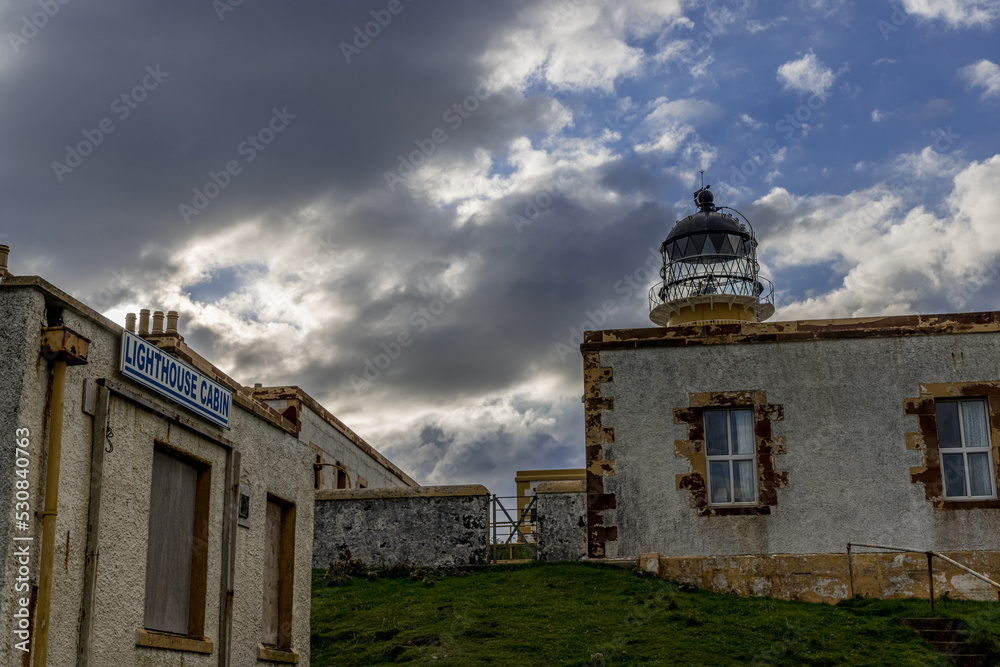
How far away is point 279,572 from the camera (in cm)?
1190

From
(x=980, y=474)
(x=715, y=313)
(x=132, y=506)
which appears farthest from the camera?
(x=715, y=313)

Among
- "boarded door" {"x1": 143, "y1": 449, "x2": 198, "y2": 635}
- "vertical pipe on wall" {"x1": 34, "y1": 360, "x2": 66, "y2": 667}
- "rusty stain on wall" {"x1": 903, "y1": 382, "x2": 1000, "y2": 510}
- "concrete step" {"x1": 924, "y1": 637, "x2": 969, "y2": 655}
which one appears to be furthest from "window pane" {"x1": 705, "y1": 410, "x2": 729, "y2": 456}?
"vertical pipe on wall" {"x1": 34, "y1": 360, "x2": 66, "y2": 667}

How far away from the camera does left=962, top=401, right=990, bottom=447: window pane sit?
17688mm

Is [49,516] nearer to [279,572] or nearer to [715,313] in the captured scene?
[279,572]

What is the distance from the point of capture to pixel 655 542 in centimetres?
1805

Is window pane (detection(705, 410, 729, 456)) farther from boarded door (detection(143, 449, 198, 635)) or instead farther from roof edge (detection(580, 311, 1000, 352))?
boarded door (detection(143, 449, 198, 635))

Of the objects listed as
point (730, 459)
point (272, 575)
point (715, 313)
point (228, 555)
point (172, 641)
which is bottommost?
point (172, 641)

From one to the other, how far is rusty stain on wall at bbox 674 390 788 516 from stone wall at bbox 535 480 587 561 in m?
2.57

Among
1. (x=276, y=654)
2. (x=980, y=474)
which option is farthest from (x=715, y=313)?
(x=276, y=654)

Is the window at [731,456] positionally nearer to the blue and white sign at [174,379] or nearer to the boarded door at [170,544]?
the blue and white sign at [174,379]

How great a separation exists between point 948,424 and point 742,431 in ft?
11.4

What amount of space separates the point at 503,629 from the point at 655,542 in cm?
451

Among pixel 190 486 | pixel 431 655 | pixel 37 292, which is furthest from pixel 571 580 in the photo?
pixel 37 292

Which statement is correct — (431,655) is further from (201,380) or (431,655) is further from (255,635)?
(201,380)
